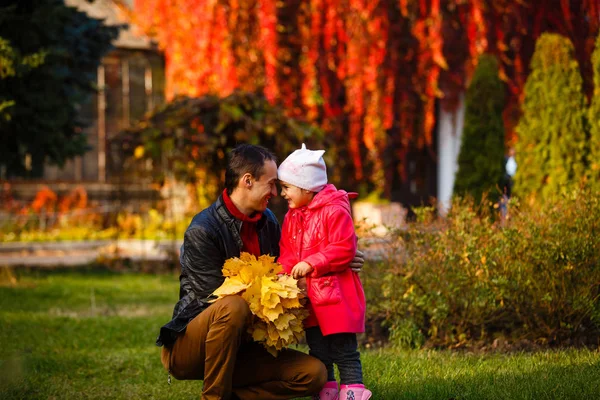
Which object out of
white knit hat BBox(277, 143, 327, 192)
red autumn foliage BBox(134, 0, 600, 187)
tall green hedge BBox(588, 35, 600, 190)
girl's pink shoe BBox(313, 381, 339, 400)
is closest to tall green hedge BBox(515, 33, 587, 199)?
tall green hedge BBox(588, 35, 600, 190)

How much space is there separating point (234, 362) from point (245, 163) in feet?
3.00

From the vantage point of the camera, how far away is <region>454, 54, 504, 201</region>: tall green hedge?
9688mm

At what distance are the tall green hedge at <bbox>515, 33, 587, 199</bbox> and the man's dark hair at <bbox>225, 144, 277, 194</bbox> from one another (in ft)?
16.0

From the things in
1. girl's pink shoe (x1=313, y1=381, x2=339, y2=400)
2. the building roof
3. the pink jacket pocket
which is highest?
the building roof

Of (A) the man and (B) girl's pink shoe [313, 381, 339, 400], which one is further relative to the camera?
(B) girl's pink shoe [313, 381, 339, 400]

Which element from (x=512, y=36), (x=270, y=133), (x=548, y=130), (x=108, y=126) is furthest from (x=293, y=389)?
(x=108, y=126)

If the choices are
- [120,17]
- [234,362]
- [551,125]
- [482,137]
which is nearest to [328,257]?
[234,362]

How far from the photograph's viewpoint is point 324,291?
13.8 feet

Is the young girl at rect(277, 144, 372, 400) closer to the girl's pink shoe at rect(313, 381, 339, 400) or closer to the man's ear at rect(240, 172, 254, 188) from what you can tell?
the girl's pink shoe at rect(313, 381, 339, 400)

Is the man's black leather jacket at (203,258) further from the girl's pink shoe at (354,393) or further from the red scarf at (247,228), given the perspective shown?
the girl's pink shoe at (354,393)

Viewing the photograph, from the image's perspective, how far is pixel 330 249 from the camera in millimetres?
4195

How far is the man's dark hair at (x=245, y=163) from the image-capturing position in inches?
168

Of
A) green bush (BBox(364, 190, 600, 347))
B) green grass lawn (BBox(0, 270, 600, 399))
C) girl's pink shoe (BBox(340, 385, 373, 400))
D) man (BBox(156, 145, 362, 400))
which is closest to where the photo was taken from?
man (BBox(156, 145, 362, 400))

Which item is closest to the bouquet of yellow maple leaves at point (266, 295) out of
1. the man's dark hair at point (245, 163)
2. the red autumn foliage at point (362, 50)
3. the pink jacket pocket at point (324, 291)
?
the pink jacket pocket at point (324, 291)
